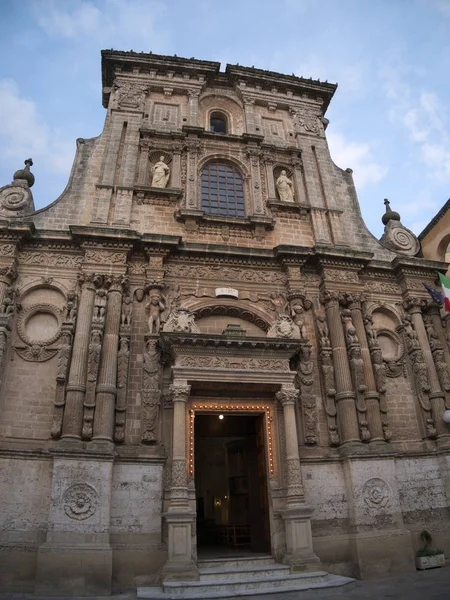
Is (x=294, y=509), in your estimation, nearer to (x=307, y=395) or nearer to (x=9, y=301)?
(x=307, y=395)

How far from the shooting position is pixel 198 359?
1243cm

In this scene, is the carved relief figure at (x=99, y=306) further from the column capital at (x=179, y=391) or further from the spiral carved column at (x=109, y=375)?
the column capital at (x=179, y=391)

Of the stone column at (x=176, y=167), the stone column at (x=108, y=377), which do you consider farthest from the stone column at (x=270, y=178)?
the stone column at (x=108, y=377)

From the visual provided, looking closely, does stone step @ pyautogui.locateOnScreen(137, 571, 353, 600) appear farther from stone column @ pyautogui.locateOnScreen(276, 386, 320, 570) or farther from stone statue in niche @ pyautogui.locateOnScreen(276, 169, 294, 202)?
stone statue in niche @ pyautogui.locateOnScreen(276, 169, 294, 202)

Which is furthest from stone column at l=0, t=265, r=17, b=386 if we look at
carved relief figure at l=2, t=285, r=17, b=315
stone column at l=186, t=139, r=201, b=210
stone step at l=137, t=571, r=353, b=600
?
stone step at l=137, t=571, r=353, b=600

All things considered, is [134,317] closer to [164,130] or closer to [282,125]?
[164,130]

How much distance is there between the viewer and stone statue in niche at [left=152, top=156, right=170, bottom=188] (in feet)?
53.0

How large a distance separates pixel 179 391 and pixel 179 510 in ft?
9.23

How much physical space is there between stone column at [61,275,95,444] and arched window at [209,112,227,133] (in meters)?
9.85

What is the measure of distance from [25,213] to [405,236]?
13.4 m

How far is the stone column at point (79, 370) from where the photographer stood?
36.9 feet

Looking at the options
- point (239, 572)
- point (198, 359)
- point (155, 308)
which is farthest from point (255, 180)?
point (239, 572)

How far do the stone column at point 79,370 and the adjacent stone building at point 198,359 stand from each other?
0.17 feet

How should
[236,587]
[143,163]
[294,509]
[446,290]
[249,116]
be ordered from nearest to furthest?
[236,587]
[294,509]
[446,290]
[143,163]
[249,116]
